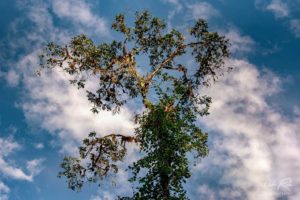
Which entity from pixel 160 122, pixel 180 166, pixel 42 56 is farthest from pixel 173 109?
pixel 42 56

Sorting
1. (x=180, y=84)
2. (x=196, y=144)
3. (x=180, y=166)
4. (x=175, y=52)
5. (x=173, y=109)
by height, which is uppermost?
(x=175, y=52)

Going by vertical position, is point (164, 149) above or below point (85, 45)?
below

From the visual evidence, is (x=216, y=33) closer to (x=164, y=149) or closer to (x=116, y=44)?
(x=116, y=44)

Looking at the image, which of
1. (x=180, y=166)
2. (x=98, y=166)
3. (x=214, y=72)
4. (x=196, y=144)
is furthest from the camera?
(x=214, y=72)

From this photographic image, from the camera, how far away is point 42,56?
33.8 metres

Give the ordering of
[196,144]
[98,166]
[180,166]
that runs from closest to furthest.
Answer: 1. [180,166]
2. [196,144]
3. [98,166]

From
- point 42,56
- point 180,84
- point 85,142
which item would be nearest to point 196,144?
point 180,84

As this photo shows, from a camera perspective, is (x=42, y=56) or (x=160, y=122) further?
(x=42, y=56)

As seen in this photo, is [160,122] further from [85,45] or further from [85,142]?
[85,45]

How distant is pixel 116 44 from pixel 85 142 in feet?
25.9

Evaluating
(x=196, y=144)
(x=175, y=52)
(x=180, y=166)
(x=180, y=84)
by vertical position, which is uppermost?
(x=175, y=52)

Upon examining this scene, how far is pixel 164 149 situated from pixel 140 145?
2.59 metres

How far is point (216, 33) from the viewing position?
34406 millimetres

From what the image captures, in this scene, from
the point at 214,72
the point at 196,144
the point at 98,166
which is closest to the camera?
the point at 196,144
